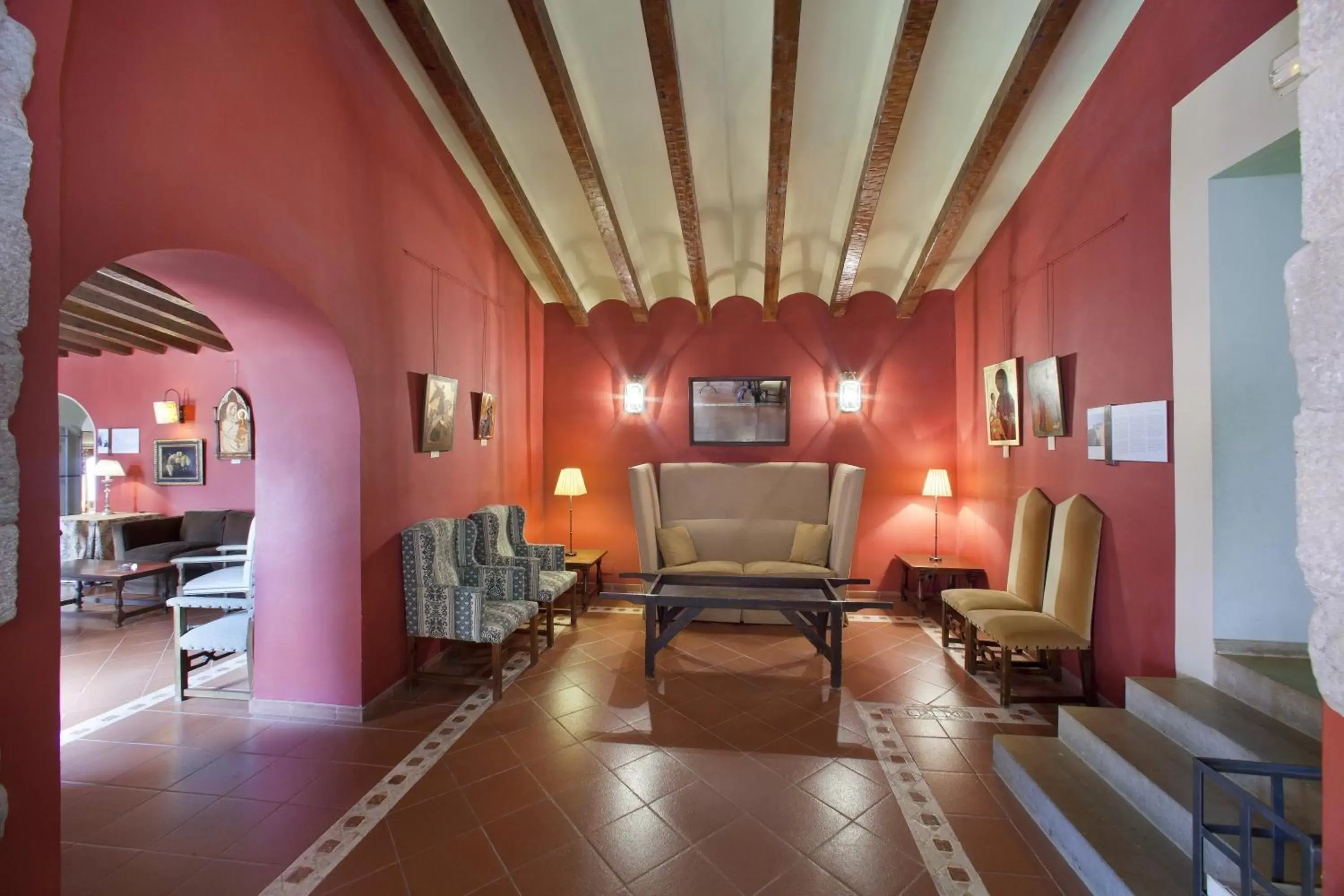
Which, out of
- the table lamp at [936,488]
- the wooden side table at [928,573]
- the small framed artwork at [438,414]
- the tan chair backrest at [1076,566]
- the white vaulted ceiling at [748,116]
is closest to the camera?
the white vaulted ceiling at [748,116]

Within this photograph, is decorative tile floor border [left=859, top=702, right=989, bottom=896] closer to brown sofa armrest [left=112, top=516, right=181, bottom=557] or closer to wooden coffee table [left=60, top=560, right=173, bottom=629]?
wooden coffee table [left=60, top=560, right=173, bottom=629]

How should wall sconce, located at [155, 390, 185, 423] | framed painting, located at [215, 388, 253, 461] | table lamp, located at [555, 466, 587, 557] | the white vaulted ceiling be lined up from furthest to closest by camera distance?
1. wall sconce, located at [155, 390, 185, 423]
2. framed painting, located at [215, 388, 253, 461]
3. table lamp, located at [555, 466, 587, 557]
4. the white vaulted ceiling

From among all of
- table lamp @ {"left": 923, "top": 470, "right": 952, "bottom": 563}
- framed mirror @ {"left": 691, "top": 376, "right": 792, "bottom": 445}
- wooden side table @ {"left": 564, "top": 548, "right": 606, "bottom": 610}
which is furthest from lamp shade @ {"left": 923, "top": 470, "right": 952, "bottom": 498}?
wooden side table @ {"left": 564, "top": 548, "right": 606, "bottom": 610}

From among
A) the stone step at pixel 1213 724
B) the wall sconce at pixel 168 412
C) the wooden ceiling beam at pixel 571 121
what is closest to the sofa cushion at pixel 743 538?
the wooden ceiling beam at pixel 571 121

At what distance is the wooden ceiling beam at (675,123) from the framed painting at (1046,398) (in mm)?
2930

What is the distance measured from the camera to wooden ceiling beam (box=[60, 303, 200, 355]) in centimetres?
517

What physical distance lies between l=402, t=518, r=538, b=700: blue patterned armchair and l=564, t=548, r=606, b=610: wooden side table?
1528mm

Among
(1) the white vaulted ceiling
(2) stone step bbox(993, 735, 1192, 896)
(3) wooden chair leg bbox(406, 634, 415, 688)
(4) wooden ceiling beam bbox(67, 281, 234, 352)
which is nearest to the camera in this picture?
(2) stone step bbox(993, 735, 1192, 896)

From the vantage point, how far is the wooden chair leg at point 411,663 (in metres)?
3.67

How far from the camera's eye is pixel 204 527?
6.34 m

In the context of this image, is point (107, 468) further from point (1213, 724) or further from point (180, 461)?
point (1213, 724)

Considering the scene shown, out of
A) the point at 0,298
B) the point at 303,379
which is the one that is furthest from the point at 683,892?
the point at 303,379

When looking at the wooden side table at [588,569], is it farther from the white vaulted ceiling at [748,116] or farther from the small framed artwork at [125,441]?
the small framed artwork at [125,441]

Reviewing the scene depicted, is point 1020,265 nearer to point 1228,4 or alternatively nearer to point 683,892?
point 1228,4
